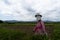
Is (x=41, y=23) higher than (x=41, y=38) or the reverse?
higher

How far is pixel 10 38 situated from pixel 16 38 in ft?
1.47

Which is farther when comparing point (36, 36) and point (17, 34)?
point (17, 34)

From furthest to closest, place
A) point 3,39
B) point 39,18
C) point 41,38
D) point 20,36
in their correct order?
point 20,36
point 3,39
point 41,38
point 39,18

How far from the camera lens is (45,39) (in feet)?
32.7

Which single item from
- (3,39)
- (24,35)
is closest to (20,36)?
(24,35)

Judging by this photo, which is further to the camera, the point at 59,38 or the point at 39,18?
the point at 59,38

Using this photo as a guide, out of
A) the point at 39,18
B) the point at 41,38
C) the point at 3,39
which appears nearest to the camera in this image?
the point at 39,18

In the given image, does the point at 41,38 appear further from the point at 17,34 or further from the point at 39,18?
the point at 17,34

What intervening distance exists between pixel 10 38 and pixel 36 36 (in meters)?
3.78

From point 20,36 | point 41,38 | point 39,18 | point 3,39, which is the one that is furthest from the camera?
point 20,36

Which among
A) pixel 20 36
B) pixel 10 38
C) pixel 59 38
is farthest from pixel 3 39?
pixel 59 38

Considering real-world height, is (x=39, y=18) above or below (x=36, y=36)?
above

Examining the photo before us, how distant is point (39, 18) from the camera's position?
9383 mm

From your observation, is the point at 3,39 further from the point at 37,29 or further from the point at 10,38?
the point at 37,29
